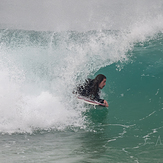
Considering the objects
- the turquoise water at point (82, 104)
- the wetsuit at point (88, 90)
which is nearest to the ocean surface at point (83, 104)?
the turquoise water at point (82, 104)

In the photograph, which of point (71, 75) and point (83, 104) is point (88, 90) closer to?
point (83, 104)

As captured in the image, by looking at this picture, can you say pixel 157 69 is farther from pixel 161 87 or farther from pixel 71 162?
pixel 71 162

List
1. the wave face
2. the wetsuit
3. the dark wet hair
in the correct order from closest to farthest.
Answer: the wave face, the dark wet hair, the wetsuit

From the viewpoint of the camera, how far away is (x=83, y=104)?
5484 millimetres

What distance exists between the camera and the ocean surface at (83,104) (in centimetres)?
338

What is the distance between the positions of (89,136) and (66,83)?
2.58 metres

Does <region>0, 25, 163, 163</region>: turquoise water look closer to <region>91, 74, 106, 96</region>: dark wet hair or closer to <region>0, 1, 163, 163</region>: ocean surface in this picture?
<region>0, 1, 163, 163</region>: ocean surface

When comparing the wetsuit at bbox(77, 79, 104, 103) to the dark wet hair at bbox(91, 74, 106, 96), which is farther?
the wetsuit at bbox(77, 79, 104, 103)

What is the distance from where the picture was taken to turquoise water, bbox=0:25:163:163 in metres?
3.39

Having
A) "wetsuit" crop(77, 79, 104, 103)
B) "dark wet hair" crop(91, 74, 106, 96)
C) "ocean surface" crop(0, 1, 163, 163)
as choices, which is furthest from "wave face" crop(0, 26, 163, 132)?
"dark wet hair" crop(91, 74, 106, 96)

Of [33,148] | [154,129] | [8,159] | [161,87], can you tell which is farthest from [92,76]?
[8,159]

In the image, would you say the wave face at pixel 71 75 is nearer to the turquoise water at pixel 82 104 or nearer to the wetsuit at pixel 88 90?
the turquoise water at pixel 82 104

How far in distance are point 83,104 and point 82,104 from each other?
3cm

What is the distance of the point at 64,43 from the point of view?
898 centimetres
